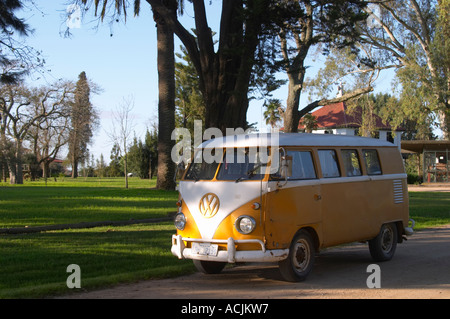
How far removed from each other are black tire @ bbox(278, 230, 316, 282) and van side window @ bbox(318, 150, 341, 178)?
4.27 ft

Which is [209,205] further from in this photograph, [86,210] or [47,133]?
[47,133]

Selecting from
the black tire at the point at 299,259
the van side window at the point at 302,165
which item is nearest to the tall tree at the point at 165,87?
the van side window at the point at 302,165

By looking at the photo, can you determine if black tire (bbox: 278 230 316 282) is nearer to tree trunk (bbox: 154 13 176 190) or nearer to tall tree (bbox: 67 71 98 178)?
tree trunk (bbox: 154 13 176 190)

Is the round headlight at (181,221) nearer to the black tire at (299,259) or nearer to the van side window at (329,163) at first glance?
the black tire at (299,259)

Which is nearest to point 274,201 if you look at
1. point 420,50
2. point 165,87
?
point 165,87

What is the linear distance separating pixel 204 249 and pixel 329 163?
9.53 ft

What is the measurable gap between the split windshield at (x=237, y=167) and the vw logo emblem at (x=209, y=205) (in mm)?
393

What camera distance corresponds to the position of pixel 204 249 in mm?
8703

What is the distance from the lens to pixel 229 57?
16500 mm

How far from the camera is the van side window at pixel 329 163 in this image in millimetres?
9884

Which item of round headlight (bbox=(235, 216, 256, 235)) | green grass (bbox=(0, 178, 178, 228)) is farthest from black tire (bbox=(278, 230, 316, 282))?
green grass (bbox=(0, 178, 178, 228))
